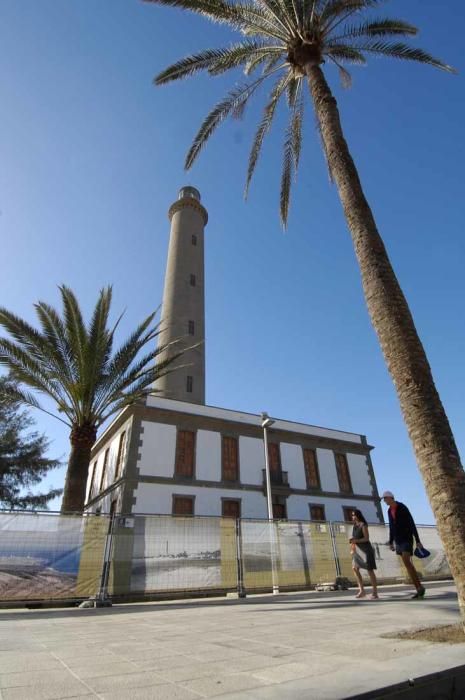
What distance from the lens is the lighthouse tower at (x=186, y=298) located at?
80.4ft

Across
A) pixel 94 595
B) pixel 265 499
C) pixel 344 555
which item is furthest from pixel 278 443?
pixel 94 595

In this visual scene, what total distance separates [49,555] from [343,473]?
19338 millimetres

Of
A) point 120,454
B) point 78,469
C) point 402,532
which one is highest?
point 120,454

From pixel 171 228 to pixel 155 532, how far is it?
27.7m

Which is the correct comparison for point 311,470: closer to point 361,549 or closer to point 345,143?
point 361,549

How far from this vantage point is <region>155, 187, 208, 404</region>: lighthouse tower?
2452cm

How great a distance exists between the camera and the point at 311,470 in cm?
2266

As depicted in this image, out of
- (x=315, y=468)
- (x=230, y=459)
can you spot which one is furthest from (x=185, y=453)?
(x=315, y=468)

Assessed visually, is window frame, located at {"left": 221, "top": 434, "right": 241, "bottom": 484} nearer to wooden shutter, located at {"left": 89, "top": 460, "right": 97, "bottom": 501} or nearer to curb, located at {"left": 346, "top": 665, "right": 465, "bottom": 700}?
wooden shutter, located at {"left": 89, "top": 460, "right": 97, "bottom": 501}

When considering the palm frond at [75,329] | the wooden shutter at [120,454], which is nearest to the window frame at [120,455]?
the wooden shutter at [120,454]

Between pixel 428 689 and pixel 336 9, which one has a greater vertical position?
pixel 336 9

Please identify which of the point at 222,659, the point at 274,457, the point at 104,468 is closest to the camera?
the point at 222,659

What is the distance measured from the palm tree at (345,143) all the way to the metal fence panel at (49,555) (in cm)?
696

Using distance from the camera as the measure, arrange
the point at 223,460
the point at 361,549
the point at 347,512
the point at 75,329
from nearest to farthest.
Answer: the point at 361,549
the point at 75,329
the point at 223,460
the point at 347,512
